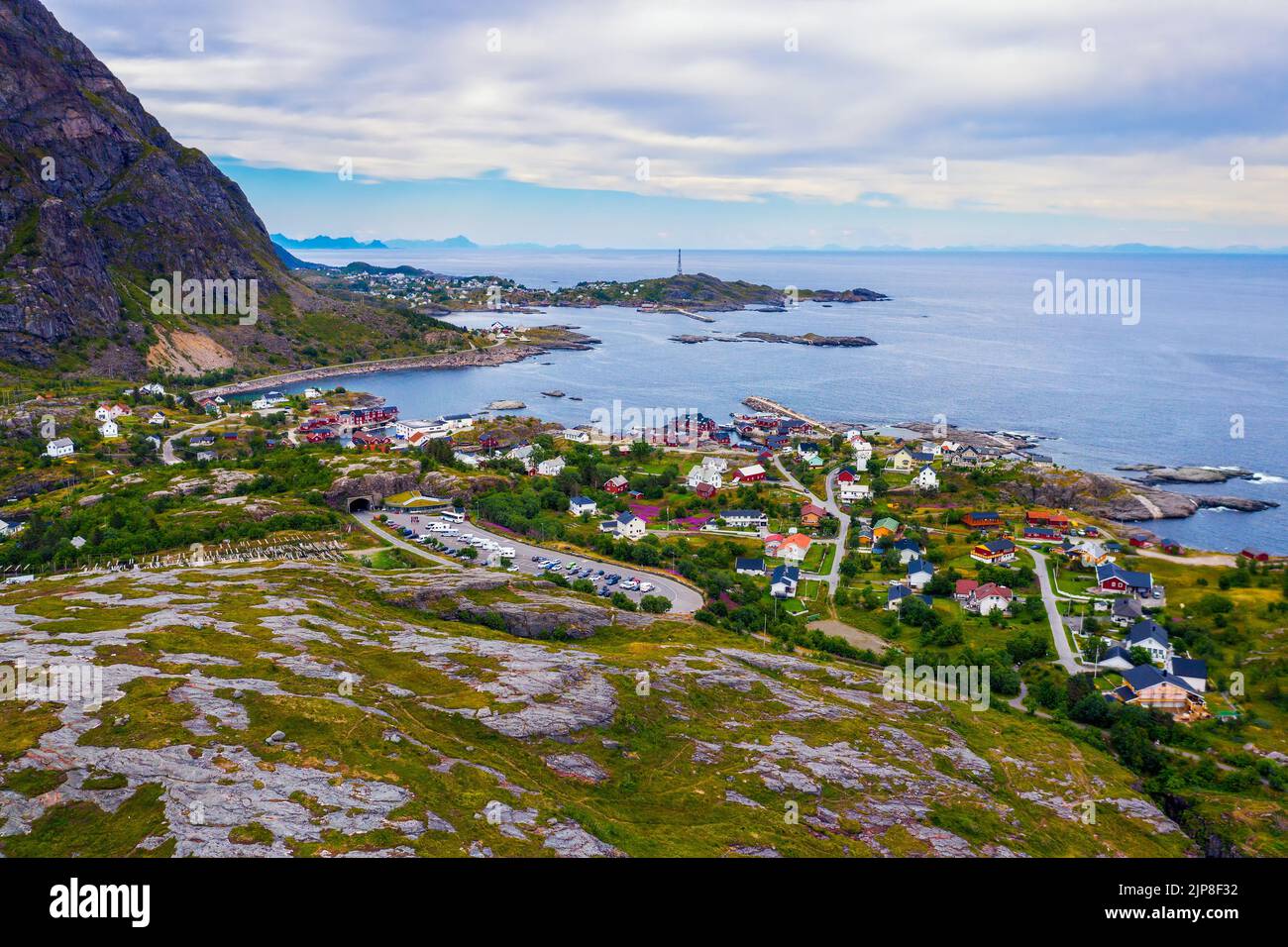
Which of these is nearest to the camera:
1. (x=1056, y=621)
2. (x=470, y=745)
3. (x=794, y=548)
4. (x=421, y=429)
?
(x=470, y=745)

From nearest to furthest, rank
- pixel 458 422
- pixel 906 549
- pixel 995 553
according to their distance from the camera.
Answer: pixel 995 553 < pixel 906 549 < pixel 458 422

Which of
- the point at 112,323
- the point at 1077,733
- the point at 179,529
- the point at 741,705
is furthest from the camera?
the point at 112,323

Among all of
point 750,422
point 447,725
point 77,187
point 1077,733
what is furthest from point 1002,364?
point 77,187

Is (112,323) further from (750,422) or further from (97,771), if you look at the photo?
(97,771)

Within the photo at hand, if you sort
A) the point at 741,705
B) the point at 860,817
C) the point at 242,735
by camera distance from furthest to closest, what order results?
the point at 741,705 → the point at 860,817 → the point at 242,735

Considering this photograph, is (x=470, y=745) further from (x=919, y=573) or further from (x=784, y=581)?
(x=919, y=573)

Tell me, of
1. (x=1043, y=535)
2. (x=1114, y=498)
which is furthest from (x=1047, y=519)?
(x=1114, y=498)
